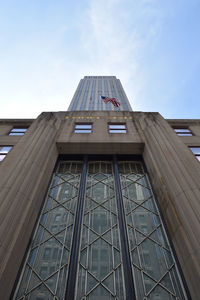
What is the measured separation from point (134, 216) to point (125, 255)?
2299 millimetres

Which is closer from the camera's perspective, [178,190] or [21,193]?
[21,193]

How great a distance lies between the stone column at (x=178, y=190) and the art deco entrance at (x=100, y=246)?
85cm

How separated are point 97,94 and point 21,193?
2781 inches

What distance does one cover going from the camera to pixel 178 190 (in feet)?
26.8

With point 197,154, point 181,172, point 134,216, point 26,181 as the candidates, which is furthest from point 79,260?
point 197,154

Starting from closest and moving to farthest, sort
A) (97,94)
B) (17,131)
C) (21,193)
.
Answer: (21,193)
(17,131)
(97,94)

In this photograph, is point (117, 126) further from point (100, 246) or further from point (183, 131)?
point (100, 246)

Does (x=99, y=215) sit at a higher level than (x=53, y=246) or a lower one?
higher

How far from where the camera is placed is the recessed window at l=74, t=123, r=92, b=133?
15.2 meters

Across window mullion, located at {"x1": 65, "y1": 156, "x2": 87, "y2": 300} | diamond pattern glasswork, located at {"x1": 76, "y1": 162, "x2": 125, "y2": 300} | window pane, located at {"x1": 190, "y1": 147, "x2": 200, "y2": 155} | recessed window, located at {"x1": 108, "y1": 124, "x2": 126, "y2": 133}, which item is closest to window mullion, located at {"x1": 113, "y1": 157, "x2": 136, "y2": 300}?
diamond pattern glasswork, located at {"x1": 76, "y1": 162, "x2": 125, "y2": 300}

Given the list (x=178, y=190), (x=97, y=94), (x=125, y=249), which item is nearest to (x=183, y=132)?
(x=178, y=190)

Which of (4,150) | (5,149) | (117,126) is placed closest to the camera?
(4,150)

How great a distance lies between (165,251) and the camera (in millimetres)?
7910

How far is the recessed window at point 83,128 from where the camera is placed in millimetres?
15168
